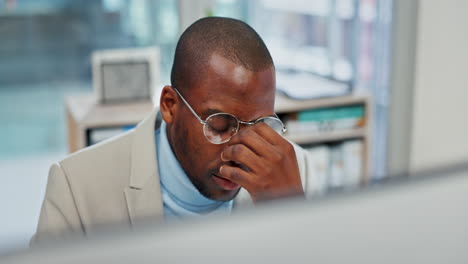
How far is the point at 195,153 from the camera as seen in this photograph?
3.68ft

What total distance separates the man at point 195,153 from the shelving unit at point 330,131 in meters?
1.36

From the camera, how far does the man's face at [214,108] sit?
1.04m

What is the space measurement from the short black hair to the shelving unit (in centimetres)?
143

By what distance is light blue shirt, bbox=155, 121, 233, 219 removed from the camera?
3.85 ft

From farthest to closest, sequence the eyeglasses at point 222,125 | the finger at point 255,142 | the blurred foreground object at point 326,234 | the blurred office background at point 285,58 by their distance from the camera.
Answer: the blurred office background at point 285,58 < the eyeglasses at point 222,125 < the finger at point 255,142 < the blurred foreground object at point 326,234

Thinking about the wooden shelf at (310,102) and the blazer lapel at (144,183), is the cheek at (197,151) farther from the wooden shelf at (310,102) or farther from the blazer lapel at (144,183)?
the wooden shelf at (310,102)

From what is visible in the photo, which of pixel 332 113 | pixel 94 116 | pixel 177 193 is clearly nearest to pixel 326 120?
pixel 332 113

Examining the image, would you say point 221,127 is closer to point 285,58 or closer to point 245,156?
point 245,156

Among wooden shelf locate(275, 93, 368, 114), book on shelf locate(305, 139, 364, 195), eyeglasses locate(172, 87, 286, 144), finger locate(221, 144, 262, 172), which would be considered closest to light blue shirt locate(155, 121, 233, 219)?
eyeglasses locate(172, 87, 286, 144)

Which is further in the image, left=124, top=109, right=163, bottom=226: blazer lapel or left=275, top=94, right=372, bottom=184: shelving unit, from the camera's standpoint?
left=275, top=94, right=372, bottom=184: shelving unit

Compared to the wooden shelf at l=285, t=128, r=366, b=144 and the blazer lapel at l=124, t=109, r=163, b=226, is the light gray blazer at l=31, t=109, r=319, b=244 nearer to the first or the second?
the blazer lapel at l=124, t=109, r=163, b=226

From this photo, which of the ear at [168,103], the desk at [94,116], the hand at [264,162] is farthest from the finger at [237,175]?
the desk at [94,116]

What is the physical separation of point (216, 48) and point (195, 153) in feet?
0.64

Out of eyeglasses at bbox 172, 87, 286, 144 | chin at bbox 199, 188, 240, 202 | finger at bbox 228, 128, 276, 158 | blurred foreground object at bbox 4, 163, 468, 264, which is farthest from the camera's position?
chin at bbox 199, 188, 240, 202
